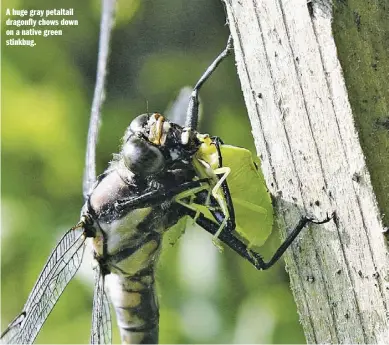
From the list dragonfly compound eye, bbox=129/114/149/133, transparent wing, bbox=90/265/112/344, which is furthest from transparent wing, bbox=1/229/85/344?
dragonfly compound eye, bbox=129/114/149/133

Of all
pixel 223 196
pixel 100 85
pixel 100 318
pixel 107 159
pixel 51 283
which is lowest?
pixel 100 318

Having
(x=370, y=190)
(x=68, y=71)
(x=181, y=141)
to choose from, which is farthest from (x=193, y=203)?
(x=68, y=71)

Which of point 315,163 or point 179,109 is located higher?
point 179,109

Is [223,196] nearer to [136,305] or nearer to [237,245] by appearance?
[237,245]

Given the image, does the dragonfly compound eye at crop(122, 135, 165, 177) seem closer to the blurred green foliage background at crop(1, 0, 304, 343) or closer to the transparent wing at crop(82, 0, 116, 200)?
the transparent wing at crop(82, 0, 116, 200)

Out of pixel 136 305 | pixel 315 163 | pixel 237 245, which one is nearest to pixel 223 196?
pixel 237 245

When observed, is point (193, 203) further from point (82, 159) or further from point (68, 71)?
point (68, 71)
